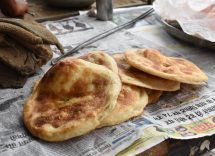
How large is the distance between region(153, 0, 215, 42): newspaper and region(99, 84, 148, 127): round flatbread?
0.44 metres

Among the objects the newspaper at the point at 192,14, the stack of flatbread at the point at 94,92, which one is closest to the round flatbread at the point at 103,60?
the stack of flatbread at the point at 94,92

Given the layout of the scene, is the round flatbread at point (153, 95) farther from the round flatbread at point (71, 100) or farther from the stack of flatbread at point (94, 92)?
the round flatbread at point (71, 100)

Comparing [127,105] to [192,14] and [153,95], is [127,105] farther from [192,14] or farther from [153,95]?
[192,14]

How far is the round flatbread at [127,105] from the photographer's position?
0.74 m

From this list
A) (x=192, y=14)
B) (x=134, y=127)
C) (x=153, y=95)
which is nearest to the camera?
(x=134, y=127)

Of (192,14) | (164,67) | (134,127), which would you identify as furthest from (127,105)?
(192,14)

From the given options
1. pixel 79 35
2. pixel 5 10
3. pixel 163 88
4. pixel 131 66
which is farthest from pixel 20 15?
pixel 163 88

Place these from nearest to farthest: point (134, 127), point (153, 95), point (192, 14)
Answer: point (134, 127) < point (153, 95) < point (192, 14)

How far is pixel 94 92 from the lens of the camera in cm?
76

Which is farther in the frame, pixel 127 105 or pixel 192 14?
pixel 192 14

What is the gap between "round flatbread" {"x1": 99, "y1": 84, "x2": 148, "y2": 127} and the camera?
2.42ft

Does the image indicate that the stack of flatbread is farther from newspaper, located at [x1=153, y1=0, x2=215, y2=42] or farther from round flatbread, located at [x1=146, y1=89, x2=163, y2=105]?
newspaper, located at [x1=153, y1=0, x2=215, y2=42]

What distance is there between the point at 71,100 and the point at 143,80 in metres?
0.20

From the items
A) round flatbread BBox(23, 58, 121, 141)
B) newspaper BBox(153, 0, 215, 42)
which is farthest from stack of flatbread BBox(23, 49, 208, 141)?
newspaper BBox(153, 0, 215, 42)
